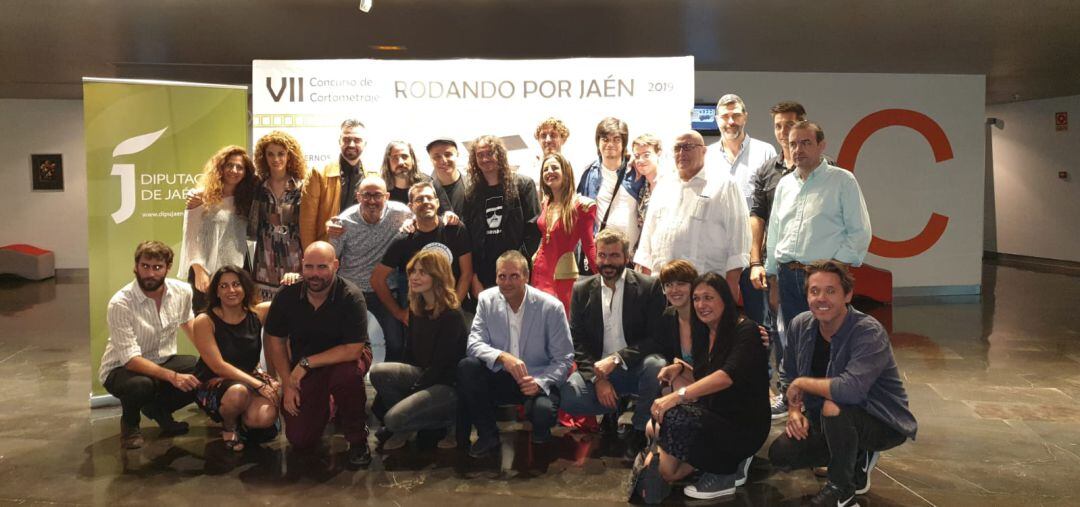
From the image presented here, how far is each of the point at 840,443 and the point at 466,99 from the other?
3.09m

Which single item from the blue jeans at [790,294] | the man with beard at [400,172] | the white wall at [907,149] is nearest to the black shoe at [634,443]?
the blue jeans at [790,294]

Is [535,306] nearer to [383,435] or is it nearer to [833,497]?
[383,435]

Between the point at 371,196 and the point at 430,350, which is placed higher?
the point at 371,196

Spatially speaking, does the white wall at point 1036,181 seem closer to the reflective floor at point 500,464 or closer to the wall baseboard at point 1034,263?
the wall baseboard at point 1034,263

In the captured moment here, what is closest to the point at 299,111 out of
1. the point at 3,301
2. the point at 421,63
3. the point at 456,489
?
the point at 421,63

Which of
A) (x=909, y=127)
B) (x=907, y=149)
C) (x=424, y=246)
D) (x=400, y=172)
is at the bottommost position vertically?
(x=424, y=246)

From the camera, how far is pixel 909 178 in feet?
31.6

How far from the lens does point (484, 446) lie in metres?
3.91

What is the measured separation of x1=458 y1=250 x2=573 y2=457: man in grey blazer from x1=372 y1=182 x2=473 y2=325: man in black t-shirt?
1.44 ft

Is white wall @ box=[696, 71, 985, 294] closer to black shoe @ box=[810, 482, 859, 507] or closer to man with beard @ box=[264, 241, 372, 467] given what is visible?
man with beard @ box=[264, 241, 372, 467]

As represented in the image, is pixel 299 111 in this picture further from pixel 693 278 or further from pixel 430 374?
pixel 693 278

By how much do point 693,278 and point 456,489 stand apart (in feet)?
4.36

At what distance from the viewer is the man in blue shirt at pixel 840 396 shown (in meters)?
3.20

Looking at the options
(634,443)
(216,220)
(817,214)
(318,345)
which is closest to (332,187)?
(216,220)
